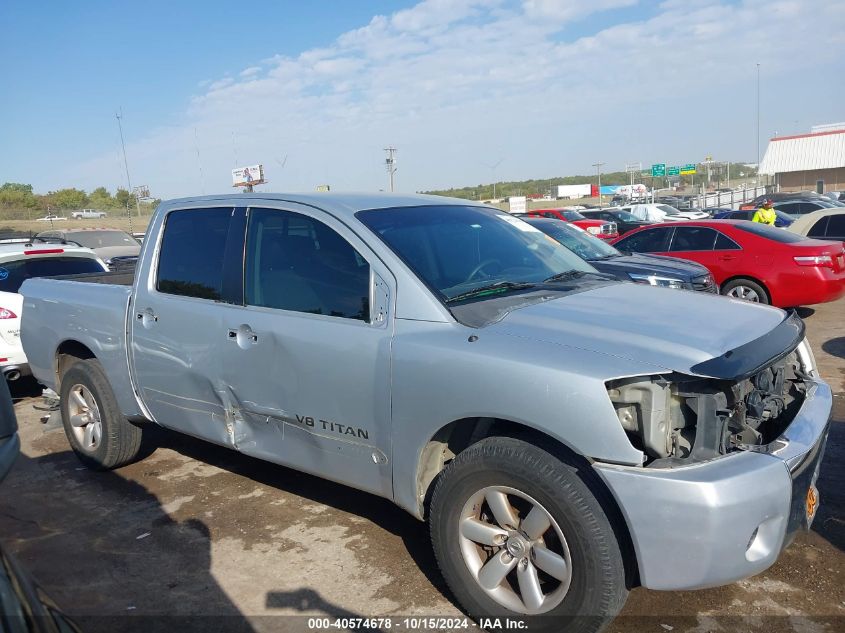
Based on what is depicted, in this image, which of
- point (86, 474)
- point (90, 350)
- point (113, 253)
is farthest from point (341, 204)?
point (113, 253)

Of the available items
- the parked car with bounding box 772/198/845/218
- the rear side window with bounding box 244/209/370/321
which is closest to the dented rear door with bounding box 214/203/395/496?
the rear side window with bounding box 244/209/370/321

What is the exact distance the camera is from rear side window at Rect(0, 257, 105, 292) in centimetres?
711

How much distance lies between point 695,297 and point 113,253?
42.4ft

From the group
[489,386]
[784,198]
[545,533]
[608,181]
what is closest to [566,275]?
[489,386]

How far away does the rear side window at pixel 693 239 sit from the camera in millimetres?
10609

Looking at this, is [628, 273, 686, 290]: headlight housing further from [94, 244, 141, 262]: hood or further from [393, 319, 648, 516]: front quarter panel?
[94, 244, 141, 262]: hood

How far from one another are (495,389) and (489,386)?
0.03 meters

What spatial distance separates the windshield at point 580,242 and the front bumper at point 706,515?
6.60m

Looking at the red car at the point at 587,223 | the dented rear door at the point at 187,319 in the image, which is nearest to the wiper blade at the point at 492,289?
the dented rear door at the point at 187,319

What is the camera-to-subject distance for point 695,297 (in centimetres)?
361

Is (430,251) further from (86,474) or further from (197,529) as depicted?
(86,474)

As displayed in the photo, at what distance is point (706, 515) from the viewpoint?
2396mm

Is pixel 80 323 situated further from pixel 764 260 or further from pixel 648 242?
pixel 648 242

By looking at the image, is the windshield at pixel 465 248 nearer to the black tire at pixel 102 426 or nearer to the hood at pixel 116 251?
the black tire at pixel 102 426
